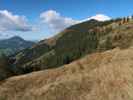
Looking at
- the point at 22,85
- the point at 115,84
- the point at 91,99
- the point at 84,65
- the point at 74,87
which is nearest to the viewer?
the point at 91,99

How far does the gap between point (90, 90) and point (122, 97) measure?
4.55 m

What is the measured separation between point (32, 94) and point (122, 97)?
10.4m

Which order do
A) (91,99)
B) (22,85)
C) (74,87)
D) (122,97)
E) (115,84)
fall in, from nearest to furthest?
(122,97)
(91,99)
(115,84)
(74,87)
(22,85)

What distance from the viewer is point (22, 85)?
35188mm

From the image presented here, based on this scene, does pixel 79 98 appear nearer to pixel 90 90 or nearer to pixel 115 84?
pixel 90 90

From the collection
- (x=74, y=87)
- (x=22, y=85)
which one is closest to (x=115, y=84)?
(x=74, y=87)

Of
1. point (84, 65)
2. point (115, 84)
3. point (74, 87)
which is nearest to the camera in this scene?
point (115, 84)

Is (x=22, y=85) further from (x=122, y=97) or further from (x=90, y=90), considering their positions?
(x=122, y=97)

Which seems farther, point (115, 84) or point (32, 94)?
point (32, 94)

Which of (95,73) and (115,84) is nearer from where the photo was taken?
(115,84)

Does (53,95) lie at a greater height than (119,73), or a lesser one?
lesser

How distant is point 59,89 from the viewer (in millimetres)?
26625

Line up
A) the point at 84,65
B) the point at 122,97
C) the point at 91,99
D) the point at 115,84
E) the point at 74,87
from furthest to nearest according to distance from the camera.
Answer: the point at 84,65 → the point at 74,87 → the point at 115,84 → the point at 91,99 → the point at 122,97

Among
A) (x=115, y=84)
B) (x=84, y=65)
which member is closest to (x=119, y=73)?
(x=115, y=84)
